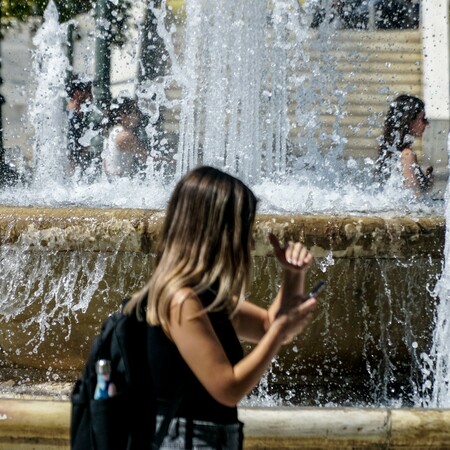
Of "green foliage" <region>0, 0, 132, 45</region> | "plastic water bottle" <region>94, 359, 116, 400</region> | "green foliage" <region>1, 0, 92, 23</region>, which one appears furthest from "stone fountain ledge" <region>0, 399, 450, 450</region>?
"green foliage" <region>1, 0, 92, 23</region>

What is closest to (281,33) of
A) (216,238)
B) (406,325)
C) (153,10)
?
(153,10)

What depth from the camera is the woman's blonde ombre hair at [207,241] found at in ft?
7.40

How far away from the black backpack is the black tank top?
0.06 ft

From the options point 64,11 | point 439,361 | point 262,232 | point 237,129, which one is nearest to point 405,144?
point 237,129

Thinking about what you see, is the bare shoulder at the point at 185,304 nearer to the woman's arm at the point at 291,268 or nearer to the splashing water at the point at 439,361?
the woman's arm at the point at 291,268

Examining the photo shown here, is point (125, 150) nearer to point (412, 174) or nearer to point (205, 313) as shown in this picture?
point (412, 174)

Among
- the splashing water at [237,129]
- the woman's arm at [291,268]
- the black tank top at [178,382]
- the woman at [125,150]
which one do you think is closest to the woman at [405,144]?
the splashing water at [237,129]

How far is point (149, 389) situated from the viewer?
224 cm

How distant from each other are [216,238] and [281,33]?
9.17 meters

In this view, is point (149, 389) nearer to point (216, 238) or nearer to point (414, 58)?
point (216, 238)

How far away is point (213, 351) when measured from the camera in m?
2.19

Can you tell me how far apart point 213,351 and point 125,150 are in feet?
18.7

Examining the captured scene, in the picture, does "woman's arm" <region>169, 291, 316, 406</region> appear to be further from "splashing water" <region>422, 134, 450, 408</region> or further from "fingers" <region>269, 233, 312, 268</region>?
"splashing water" <region>422, 134, 450, 408</region>

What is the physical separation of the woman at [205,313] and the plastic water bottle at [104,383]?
0.33ft
